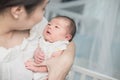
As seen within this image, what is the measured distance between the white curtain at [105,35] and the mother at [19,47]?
617 millimetres

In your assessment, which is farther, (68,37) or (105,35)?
(105,35)

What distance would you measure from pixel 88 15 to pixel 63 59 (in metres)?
0.76

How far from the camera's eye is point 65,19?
27.4 inches

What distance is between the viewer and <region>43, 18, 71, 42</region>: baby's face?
0.68m

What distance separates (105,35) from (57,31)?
663 mm

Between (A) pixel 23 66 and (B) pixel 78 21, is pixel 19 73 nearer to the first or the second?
(A) pixel 23 66

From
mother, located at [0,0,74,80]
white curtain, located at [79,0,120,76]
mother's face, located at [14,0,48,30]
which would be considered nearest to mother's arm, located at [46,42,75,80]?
mother, located at [0,0,74,80]

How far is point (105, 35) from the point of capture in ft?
4.25

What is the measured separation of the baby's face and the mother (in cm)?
4

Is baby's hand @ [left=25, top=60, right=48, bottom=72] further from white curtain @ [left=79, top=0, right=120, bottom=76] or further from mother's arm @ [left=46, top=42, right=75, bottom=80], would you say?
white curtain @ [left=79, top=0, right=120, bottom=76]

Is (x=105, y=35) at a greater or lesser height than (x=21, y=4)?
lesser

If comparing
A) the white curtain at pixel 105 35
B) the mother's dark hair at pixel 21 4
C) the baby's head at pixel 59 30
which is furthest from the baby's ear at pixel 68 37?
the white curtain at pixel 105 35

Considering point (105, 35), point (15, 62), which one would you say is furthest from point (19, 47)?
point (105, 35)

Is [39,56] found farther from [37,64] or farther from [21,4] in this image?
[21,4]
